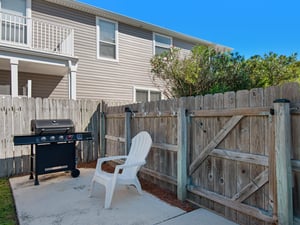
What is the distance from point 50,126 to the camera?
4828 mm

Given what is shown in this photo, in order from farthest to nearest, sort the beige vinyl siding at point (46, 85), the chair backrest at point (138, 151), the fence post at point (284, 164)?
1. the beige vinyl siding at point (46, 85)
2. the chair backrest at point (138, 151)
3. the fence post at point (284, 164)

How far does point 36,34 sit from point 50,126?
4785mm

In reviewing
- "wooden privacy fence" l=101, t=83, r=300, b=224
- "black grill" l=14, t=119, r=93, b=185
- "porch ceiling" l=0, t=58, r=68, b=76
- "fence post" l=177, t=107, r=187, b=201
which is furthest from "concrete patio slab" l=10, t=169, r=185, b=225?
"porch ceiling" l=0, t=58, r=68, b=76

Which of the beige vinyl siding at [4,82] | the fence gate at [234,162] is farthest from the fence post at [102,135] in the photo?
the beige vinyl siding at [4,82]

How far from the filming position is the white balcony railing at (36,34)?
24.2 ft

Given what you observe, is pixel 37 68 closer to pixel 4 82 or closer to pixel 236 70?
pixel 4 82

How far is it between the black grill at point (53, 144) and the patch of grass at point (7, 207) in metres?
0.54

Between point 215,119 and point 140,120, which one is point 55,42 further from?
point 215,119

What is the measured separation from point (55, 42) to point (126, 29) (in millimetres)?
3252

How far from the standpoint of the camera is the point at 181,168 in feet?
11.8

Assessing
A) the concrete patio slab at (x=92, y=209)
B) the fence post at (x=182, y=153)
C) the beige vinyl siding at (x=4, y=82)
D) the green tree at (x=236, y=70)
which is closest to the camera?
the concrete patio slab at (x=92, y=209)

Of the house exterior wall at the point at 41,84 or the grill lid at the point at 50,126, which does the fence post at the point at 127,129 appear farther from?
the house exterior wall at the point at 41,84

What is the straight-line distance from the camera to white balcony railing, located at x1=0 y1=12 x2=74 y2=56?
7.37 m

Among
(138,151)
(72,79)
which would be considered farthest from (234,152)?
(72,79)
